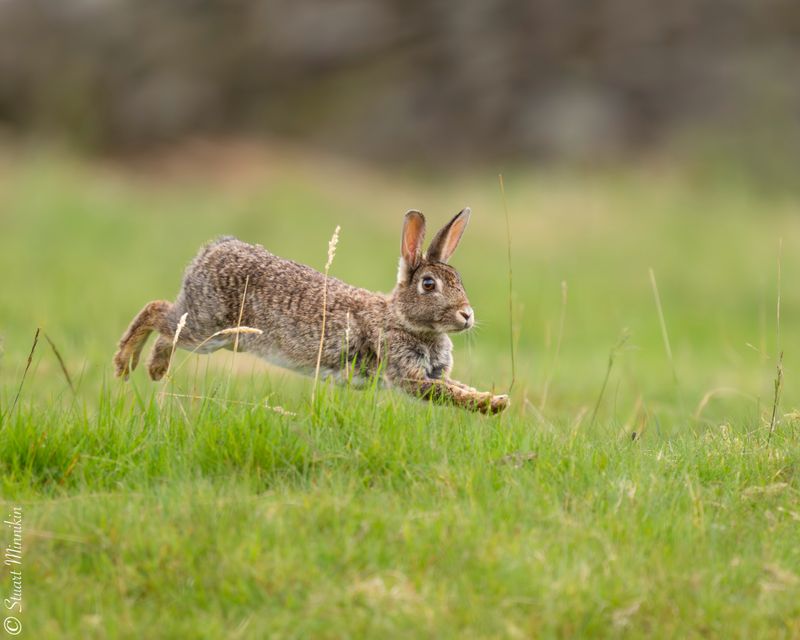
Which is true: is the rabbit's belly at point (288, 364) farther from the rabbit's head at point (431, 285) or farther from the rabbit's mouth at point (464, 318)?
the rabbit's mouth at point (464, 318)

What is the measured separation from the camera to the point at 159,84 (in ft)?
97.9

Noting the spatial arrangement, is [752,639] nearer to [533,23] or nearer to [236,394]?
[236,394]

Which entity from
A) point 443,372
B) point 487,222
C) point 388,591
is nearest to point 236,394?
point 443,372

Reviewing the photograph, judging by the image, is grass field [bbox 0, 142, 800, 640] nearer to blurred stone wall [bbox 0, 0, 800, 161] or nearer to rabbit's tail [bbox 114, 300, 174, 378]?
rabbit's tail [bbox 114, 300, 174, 378]

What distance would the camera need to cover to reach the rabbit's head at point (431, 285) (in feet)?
24.0

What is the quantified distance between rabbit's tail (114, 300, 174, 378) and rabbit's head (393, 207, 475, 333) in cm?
160

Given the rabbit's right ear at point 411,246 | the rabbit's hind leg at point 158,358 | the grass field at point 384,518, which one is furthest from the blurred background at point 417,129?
the grass field at point 384,518

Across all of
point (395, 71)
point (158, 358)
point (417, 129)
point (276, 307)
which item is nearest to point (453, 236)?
point (276, 307)

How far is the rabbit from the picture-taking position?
7.36 m

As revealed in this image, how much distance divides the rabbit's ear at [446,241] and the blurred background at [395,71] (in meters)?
20.2

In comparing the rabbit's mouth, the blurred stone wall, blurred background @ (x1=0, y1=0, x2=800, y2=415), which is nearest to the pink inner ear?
the rabbit's mouth

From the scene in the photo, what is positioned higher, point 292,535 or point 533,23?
point 533,23

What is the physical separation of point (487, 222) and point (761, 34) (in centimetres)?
1063

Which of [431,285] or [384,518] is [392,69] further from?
[384,518]
